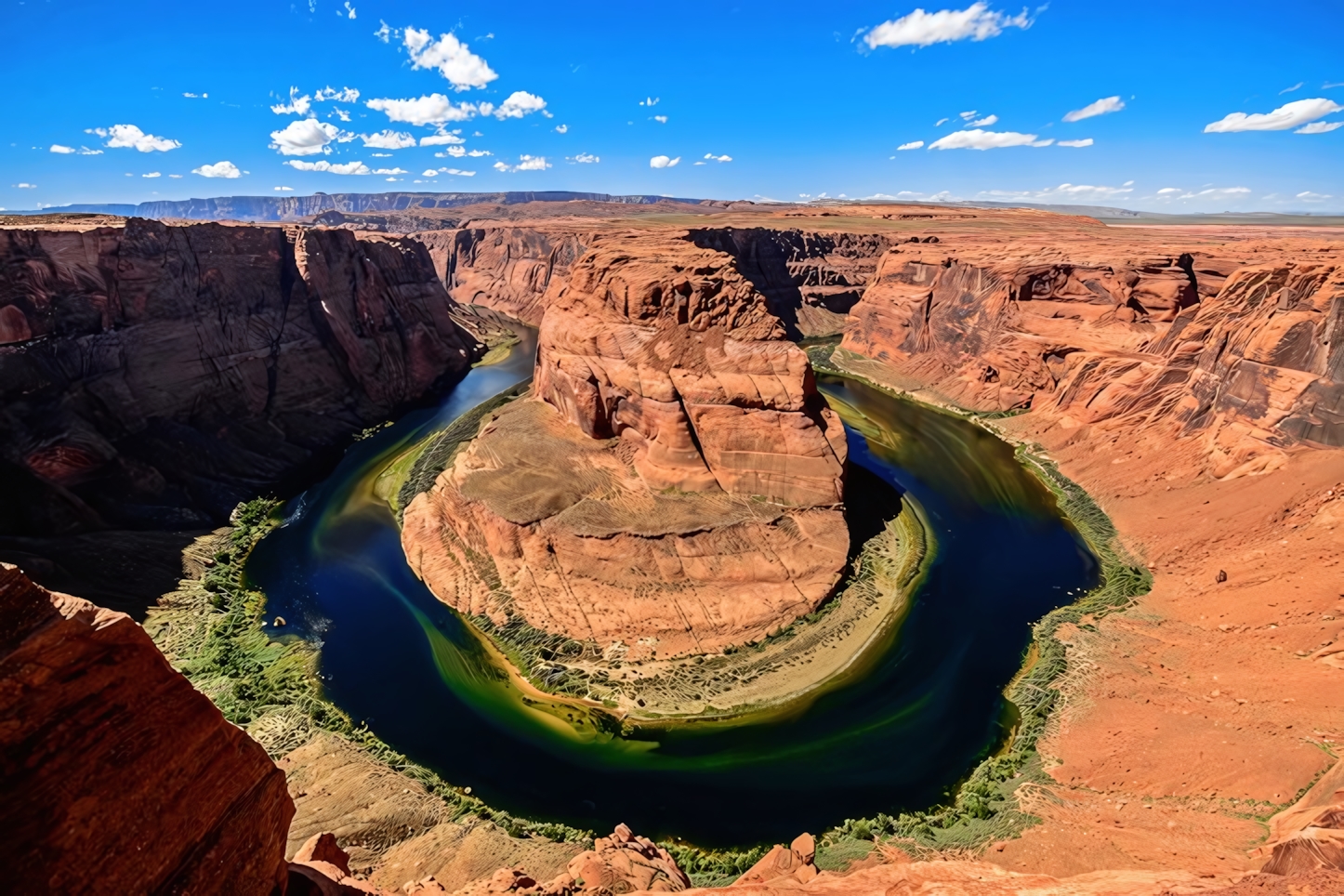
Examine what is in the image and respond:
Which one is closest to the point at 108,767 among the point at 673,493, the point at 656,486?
the point at 673,493

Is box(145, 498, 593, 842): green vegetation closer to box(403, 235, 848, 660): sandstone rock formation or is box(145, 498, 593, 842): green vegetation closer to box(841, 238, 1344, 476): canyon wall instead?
box(403, 235, 848, 660): sandstone rock formation

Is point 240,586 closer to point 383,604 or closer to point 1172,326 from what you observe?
point 383,604

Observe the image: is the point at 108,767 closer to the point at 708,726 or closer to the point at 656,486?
the point at 708,726

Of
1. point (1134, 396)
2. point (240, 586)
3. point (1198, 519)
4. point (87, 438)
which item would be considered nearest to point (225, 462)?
point (87, 438)

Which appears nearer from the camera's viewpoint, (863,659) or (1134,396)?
(863,659)

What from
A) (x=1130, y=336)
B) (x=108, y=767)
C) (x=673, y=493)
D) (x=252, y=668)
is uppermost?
(x=1130, y=336)

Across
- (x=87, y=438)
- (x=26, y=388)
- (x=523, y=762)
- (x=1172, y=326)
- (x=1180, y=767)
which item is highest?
(x=1172, y=326)
